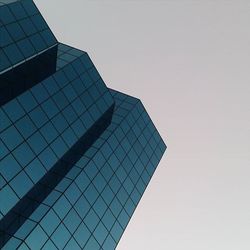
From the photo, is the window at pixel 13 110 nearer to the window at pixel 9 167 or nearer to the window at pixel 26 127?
the window at pixel 26 127

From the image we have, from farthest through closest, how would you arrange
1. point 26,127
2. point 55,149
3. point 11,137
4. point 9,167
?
point 55,149, point 26,127, point 11,137, point 9,167

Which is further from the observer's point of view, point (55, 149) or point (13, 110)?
point (55, 149)

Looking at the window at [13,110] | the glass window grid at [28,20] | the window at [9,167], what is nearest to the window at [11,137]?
the window at [9,167]

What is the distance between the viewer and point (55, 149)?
48.1 m

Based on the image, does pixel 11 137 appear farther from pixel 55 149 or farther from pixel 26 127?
pixel 55 149

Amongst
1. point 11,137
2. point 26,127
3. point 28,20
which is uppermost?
point 28,20

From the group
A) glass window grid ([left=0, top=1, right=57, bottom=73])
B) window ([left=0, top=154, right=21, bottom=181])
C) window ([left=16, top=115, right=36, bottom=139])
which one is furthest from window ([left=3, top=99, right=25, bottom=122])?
glass window grid ([left=0, top=1, right=57, bottom=73])

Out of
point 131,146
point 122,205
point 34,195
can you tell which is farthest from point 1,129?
point 131,146

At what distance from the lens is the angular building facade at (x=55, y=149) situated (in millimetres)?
41375

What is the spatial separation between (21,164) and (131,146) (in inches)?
1065

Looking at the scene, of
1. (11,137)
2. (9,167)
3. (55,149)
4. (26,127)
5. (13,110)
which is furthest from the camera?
(55,149)

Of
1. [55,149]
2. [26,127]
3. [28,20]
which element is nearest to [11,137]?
[26,127]

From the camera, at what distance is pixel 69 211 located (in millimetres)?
46531

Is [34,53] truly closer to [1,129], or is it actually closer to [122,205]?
[1,129]
